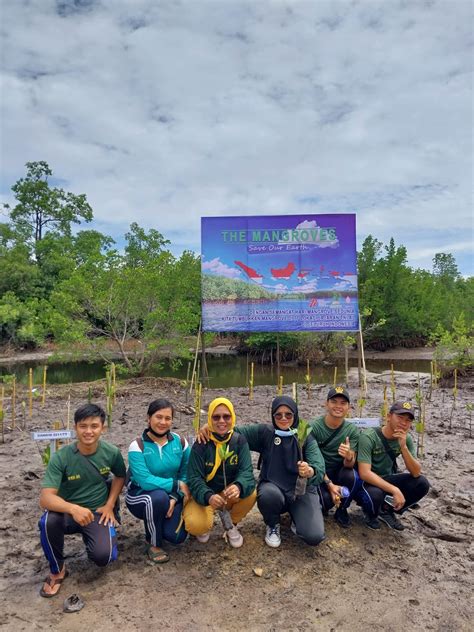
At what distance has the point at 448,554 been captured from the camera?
3354mm

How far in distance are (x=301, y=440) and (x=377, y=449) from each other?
2.40ft

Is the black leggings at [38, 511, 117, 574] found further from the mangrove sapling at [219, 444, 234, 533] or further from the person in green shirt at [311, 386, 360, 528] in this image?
the person in green shirt at [311, 386, 360, 528]

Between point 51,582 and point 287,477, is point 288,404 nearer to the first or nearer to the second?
point 287,477

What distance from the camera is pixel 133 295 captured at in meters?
12.6

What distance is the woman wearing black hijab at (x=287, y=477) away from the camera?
338cm

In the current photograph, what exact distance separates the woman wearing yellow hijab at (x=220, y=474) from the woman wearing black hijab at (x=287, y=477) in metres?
0.18

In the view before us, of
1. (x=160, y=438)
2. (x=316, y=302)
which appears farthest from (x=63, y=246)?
(x=160, y=438)

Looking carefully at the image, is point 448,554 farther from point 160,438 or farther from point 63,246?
Answer: point 63,246

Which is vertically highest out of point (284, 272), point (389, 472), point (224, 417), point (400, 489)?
point (284, 272)

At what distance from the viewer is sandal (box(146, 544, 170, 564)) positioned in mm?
3207

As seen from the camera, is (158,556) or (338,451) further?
(338,451)

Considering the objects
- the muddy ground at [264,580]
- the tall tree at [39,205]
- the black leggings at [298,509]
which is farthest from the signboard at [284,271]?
the tall tree at [39,205]

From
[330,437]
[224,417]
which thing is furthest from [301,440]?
[224,417]

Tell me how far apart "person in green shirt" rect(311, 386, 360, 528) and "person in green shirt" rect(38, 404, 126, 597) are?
67.3 inches
